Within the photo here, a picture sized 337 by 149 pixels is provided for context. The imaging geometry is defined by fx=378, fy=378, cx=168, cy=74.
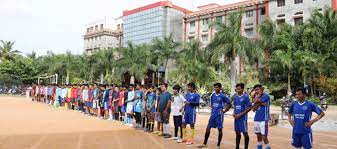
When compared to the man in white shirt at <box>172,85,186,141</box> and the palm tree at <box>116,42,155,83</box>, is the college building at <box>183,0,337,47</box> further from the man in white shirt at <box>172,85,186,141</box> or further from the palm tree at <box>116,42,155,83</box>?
the man in white shirt at <box>172,85,186,141</box>

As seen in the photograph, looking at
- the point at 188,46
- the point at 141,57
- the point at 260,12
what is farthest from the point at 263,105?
the point at 260,12

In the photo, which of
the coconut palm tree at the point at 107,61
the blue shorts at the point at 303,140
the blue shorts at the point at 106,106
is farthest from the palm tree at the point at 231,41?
the coconut palm tree at the point at 107,61

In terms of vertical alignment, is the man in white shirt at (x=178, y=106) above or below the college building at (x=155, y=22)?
below

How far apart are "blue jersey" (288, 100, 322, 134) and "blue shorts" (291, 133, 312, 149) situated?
7 cm

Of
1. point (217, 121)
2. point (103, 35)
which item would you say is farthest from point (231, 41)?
point (103, 35)

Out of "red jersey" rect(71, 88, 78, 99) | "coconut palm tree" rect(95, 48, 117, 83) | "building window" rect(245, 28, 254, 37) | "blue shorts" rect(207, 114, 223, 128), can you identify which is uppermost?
"building window" rect(245, 28, 254, 37)

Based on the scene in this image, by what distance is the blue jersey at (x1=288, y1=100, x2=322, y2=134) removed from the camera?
6.57 metres

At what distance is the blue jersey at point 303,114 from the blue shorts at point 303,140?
69mm

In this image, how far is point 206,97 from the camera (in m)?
28.2

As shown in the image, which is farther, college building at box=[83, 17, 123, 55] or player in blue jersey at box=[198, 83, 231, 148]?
college building at box=[83, 17, 123, 55]

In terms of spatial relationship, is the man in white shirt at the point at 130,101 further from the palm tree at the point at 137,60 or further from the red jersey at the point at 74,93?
the palm tree at the point at 137,60

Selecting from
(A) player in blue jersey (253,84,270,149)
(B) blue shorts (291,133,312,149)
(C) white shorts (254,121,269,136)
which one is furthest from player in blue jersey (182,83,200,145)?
(B) blue shorts (291,133,312,149)

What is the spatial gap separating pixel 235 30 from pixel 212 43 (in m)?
2.41

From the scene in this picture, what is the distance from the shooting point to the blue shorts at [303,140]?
6488 mm
